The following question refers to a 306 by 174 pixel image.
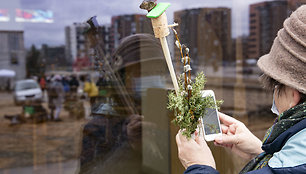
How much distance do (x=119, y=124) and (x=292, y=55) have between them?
127 cm

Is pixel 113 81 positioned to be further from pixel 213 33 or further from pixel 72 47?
pixel 72 47

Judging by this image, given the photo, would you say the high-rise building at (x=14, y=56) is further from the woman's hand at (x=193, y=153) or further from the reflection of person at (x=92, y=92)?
the woman's hand at (x=193, y=153)

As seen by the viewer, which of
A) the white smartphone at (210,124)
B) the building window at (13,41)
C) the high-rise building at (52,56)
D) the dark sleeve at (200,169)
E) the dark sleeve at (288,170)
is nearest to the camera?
the dark sleeve at (288,170)

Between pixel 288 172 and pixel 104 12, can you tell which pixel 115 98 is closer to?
pixel 104 12

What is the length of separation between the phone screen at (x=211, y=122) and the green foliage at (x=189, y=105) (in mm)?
126

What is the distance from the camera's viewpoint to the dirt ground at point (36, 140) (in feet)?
13.6

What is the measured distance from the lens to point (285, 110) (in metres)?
0.67

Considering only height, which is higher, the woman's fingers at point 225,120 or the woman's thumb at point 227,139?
the woman's fingers at point 225,120

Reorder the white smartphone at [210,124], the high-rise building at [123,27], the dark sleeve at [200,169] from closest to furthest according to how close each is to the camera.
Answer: the dark sleeve at [200,169], the white smartphone at [210,124], the high-rise building at [123,27]

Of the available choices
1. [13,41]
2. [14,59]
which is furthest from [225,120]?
[14,59]

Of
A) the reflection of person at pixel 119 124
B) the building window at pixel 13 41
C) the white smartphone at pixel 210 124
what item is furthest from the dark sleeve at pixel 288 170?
the building window at pixel 13 41

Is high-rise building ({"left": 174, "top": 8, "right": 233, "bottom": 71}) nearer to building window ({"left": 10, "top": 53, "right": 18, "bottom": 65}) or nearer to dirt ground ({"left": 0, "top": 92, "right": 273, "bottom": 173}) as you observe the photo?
dirt ground ({"left": 0, "top": 92, "right": 273, "bottom": 173})

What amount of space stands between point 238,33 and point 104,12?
2938 mm

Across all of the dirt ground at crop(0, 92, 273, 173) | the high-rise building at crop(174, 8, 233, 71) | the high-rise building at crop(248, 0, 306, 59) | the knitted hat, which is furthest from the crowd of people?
the knitted hat
